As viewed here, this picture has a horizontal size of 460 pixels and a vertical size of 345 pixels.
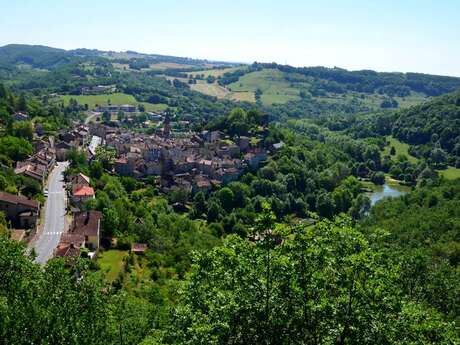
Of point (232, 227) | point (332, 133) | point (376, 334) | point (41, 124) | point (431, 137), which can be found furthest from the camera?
point (332, 133)

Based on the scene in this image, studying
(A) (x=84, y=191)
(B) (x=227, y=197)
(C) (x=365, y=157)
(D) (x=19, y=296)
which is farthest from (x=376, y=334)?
(C) (x=365, y=157)

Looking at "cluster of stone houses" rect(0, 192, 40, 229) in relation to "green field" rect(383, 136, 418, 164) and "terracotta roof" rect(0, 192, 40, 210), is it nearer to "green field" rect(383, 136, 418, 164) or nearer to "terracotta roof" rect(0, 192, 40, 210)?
"terracotta roof" rect(0, 192, 40, 210)

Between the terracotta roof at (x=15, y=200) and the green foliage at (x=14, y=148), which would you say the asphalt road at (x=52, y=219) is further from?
the green foliage at (x=14, y=148)

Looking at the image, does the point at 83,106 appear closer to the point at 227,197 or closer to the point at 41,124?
the point at 41,124

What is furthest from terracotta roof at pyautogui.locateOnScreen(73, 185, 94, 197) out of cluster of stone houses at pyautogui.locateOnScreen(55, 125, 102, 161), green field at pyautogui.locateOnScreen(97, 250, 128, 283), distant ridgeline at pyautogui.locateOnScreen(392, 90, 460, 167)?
distant ridgeline at pyautogui.locateOnScreen(392, 90, 460, 167)

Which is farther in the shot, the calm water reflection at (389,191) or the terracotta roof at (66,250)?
the calm water reflection at (389,191)

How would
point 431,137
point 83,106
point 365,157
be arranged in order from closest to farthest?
point 365,157 → point 431,137 → point 83,106

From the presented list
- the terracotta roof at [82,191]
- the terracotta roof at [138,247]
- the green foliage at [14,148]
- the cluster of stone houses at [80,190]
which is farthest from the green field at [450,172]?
the green foliage at [14,148]
